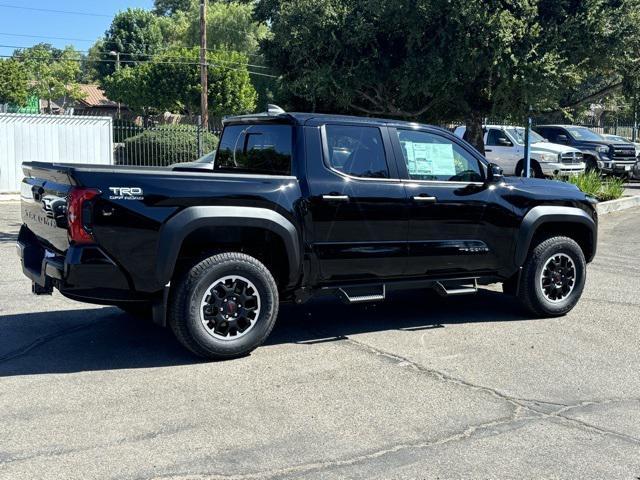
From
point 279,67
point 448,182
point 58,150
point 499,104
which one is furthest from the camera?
point 58,150

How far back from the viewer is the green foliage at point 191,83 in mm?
51625

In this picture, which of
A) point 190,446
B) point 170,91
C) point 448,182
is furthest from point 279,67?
point 170,91

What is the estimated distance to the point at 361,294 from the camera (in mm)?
6418

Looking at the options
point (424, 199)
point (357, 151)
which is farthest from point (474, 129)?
point (357, 151)

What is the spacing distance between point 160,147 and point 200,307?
62.5ft

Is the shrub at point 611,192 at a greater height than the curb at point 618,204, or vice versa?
the shrub at point 611,192

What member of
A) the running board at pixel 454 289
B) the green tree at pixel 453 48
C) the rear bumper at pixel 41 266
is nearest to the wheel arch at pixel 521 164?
the green tree at pixel 453 48

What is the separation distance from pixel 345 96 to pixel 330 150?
288 inches

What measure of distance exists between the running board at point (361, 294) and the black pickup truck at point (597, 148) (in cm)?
1787

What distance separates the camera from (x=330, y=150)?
630 centimetres

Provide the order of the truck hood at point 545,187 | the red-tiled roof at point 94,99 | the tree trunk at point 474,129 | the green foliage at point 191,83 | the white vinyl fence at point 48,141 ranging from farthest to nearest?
the red-tiled roof at point 94,99 < the green foliage at point 191,83 < the white vinyl fence at point 48,141 < the tree trunk at point 474,129 < the truck hood at point 545,187

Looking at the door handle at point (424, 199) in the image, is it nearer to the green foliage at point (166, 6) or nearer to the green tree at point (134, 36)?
the green tree at point (134, 36)

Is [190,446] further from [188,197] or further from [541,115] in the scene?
[541,115]

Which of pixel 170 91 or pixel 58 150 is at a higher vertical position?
pixel 170 91
